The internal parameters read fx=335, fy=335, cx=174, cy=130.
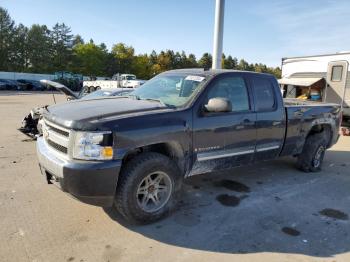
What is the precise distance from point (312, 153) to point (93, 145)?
4.58 meters

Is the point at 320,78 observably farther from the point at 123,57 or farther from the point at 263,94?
the point at 123,57

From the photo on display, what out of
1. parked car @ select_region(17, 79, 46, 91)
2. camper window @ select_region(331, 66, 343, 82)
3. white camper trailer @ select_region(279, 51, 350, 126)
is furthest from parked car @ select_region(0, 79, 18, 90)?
camper window @ select_region(331, 66, 343, 82)

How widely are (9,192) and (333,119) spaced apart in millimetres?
6103

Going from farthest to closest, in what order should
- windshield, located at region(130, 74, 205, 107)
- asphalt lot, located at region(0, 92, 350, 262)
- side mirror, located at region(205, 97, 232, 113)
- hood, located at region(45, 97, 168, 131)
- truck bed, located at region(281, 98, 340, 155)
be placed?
truck bed, located at region(281, 98, 340, 155) < windshield, located at region(130, 74, 205, 107) < side mirror, located at region(205, 97, 232, 113) < hood, located at region(45, 97, 168, 131) < asphalt lot, located at region(0, 92, 350, 262)

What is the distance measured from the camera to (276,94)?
5523mm

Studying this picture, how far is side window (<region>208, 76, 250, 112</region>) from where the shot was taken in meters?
4.64

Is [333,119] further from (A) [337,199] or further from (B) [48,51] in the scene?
(B) [48,51]

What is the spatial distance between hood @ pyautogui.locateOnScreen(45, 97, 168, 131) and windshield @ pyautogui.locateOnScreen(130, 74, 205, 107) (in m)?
0.27

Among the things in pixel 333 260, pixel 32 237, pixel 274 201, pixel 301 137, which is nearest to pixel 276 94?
pixel 301 137

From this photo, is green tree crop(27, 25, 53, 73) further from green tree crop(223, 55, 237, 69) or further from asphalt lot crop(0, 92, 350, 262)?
asphalt lot crop(0, 92, 350, 262)

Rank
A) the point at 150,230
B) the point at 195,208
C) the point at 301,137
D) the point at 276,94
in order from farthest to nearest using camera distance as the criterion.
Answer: the point at 301,137 < the point at 276,94 < the point at 195,208 < the point at 150,230

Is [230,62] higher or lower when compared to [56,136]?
higher

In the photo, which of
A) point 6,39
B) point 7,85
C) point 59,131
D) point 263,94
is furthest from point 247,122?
point 6,39

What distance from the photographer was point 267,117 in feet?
17.3
